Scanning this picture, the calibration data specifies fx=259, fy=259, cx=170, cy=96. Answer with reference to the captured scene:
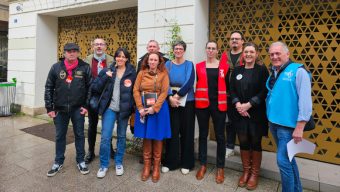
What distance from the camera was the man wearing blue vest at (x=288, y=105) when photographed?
2.66 metres

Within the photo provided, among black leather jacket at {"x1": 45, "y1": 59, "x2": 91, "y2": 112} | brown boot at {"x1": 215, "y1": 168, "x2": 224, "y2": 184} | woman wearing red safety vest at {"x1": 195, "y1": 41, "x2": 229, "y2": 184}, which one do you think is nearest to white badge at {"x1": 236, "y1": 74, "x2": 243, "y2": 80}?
woman wearing red safety vest at {"x1": 195, "y1": 41, "x2": 229, "y2": 184}

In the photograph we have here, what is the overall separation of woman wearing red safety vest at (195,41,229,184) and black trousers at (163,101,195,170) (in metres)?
0.17

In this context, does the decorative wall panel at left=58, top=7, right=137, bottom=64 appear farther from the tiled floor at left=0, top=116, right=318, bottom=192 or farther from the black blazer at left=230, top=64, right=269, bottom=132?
the black blazer at left=230, top=64, right=269, bottom=132

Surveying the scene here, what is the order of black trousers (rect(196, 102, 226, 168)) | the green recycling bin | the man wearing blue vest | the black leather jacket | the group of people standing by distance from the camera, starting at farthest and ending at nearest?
the green recycling bin
the black leather jacket
black trousers (rect(196, 102, 226, 168))
the group of people standing
the man wearing blue vest

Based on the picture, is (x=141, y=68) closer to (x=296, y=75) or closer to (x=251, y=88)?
(x=251, y=88)

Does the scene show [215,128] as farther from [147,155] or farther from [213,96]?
[147,155]

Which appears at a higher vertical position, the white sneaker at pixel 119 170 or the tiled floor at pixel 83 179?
the white sneaker at pixel 119 170

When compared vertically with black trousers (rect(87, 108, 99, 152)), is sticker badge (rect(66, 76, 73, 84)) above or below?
above

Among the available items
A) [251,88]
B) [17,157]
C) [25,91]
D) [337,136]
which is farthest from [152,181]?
[25,91]

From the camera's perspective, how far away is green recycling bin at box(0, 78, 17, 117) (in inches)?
293

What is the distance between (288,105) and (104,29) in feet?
17.9

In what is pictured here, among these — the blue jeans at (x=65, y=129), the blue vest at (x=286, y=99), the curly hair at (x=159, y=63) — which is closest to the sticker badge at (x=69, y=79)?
the blue jeans at (x=65, y=129)

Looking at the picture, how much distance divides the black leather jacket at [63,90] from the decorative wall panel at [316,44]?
3.10 m

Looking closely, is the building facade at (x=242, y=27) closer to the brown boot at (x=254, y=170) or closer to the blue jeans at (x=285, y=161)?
the brown boot at (x=254, y=170)
